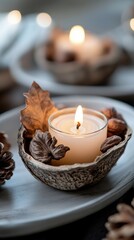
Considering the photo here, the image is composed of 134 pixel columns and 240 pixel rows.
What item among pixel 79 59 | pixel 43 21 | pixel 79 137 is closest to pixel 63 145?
pixel 79 137

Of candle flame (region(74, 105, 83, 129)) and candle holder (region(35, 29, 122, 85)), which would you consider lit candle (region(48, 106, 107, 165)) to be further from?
candle holder (region(35, 29, 122, 85))

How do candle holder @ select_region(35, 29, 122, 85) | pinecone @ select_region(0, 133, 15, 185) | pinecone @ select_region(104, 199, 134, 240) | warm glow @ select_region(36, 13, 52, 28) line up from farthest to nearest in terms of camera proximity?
warm glow @ select_region(36, 13, 52, 28) → candle holder @ select_region(35, 29, 122, 85) → pinecone @ select_region(0, 133, 15, 185) → pinecone @ select_region(104, 199, 134, 240)

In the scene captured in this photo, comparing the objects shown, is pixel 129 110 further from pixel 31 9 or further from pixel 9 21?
pixel 31 9

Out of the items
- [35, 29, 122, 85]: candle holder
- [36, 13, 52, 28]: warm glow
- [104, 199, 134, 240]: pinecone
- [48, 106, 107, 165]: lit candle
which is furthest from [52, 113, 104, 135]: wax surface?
[36, 13, 52, 28]: warm glow

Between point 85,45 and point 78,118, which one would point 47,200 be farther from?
point 85,45

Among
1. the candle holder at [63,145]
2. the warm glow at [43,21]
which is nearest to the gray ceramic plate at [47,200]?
the candle holder at [63,145]

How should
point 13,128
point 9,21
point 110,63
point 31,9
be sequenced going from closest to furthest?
point 13,128
point 110,63
point 9,21
point 31,9

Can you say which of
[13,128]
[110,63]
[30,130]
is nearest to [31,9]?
[110,63]
